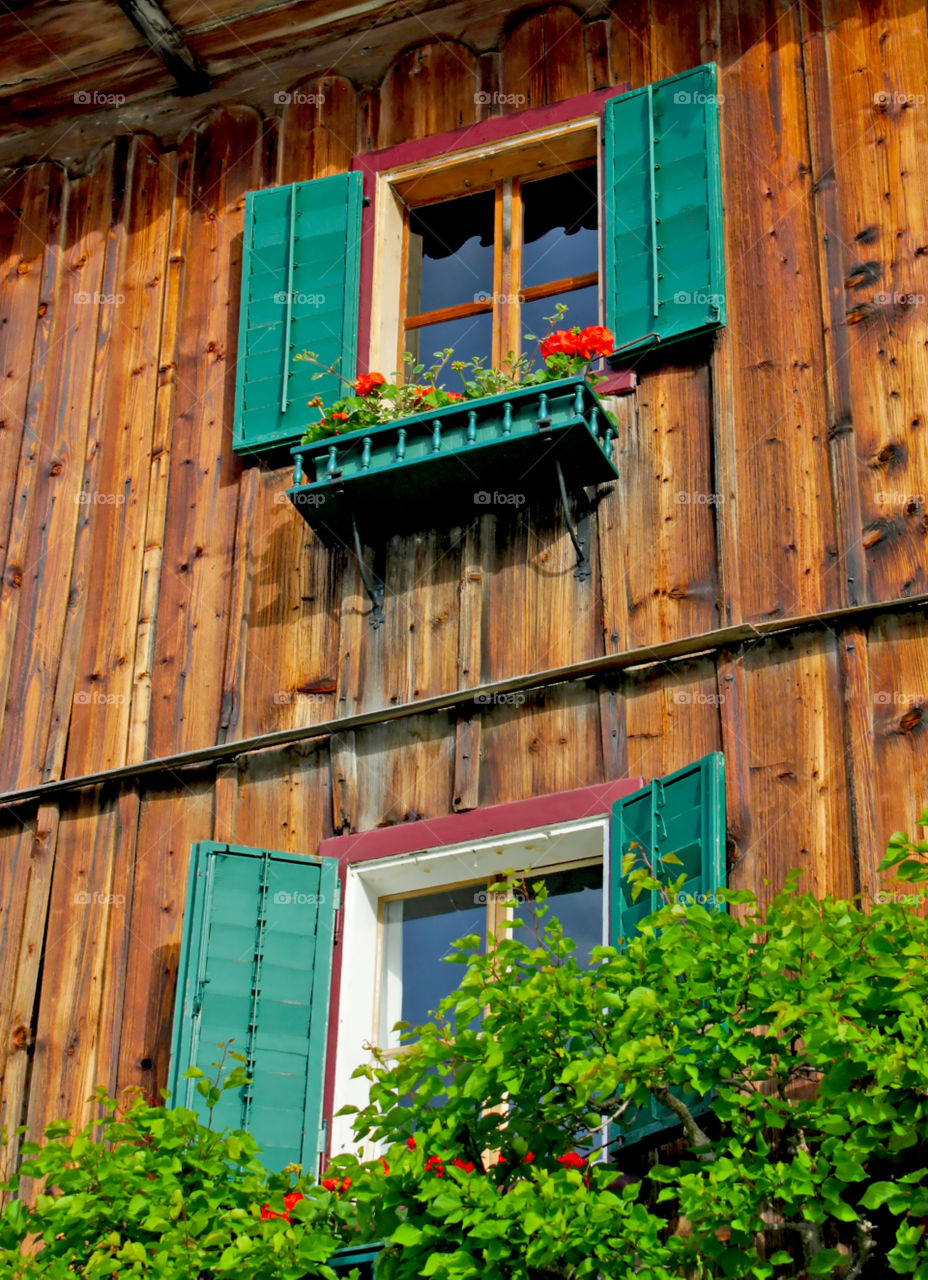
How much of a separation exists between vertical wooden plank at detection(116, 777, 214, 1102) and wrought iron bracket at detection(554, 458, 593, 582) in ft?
5.36

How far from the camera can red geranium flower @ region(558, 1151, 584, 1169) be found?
4.72 metres

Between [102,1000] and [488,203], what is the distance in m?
3.72

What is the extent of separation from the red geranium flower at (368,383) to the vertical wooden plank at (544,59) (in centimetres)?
157

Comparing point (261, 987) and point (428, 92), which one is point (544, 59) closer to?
point (428, 92)

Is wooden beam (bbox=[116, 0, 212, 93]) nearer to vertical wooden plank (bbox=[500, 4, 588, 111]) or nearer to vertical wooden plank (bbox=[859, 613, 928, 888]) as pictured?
vertical wooden plank (bbox=[500, 4, 588, 111])

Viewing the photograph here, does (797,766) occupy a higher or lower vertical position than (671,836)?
higher

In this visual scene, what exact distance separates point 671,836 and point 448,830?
95 centimetres

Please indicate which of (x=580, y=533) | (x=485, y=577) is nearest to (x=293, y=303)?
(x=485, y=577)

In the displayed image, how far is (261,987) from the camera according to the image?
6.27 m

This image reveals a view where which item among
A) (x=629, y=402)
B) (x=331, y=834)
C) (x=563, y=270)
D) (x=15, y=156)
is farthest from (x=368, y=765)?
(x=15, y=156)

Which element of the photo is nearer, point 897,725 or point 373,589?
point 897,725

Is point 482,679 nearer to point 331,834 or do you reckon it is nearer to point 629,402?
point 331,834

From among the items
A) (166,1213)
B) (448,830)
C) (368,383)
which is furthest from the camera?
(368,383)

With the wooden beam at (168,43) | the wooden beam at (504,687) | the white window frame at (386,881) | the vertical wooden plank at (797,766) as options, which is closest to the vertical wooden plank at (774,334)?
the wooden beam at (504,687)
